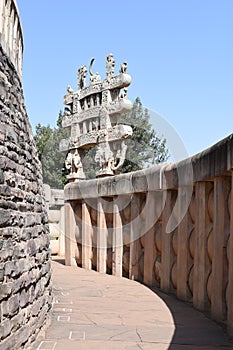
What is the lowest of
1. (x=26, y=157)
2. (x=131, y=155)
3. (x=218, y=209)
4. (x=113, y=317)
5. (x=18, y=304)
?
(x=113, y=317)

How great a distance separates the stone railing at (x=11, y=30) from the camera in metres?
4.89

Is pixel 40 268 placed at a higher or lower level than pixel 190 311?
higher

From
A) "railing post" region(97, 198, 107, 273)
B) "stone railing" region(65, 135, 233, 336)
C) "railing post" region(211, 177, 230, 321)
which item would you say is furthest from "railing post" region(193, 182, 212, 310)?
"railing post" region(97, 198, 107, 273)

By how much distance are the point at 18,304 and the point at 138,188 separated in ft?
14.4

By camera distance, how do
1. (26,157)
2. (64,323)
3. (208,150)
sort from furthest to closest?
1. (208,150)
2. (64,323)
3. (26,157)

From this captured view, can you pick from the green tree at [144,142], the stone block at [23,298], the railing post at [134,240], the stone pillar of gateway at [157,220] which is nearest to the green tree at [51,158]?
the green tree at [144,142]

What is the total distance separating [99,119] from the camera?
14164mm

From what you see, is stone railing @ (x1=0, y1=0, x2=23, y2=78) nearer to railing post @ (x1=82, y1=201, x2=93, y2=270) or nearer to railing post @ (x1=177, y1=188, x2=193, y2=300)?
railing post @ (x1=177, y1=188, x2=193, y2=300)

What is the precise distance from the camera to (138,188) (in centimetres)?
816

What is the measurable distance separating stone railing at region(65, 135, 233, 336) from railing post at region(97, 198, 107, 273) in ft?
0.06

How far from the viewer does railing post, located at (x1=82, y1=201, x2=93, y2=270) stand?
9992 millimetres

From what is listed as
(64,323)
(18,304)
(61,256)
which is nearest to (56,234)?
(61,256)

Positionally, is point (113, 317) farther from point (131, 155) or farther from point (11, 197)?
point (131, 155)

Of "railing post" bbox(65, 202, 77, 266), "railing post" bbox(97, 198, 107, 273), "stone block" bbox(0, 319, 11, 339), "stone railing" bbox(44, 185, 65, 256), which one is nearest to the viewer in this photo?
"stone block" bbox(0, 319, 11, 339)
